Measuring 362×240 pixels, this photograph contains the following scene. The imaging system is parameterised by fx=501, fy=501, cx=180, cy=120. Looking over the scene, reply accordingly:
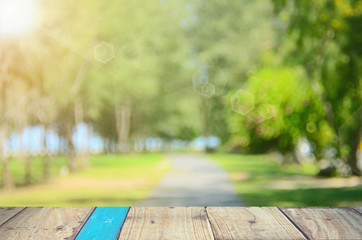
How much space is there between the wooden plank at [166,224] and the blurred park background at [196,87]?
4.34 metres

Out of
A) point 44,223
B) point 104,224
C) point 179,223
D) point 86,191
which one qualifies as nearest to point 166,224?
point 179,223

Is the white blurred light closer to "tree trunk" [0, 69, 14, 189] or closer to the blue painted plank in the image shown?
"tree trunk" [0, 69, 14, 189]

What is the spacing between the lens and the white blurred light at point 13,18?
8.30 metres

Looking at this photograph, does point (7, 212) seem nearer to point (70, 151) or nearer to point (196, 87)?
point (196, 87)

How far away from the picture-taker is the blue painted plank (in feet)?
4.72

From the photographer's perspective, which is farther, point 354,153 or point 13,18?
point 354,153

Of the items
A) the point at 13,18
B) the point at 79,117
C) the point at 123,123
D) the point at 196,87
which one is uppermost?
the point at 13,18

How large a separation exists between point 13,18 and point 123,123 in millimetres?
8632

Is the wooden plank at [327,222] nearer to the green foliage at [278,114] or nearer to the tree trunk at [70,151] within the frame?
the green foliage at [278,114]

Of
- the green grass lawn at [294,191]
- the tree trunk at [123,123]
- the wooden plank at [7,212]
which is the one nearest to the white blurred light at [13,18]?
the green grass lawn at [294,191]

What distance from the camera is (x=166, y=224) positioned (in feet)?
5.18

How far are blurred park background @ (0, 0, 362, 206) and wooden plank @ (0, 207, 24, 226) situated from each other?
14.6 feet

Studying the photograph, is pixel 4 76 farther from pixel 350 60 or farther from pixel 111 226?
pixel 111 226

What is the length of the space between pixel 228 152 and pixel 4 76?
8.32 metres
